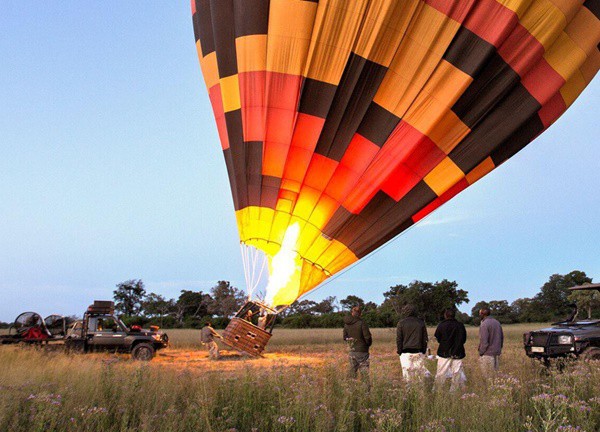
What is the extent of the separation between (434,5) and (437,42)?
0.63 meters

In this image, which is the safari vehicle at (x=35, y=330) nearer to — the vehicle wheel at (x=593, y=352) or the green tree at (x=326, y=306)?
the vehicle wheel at (x=593, y=352)

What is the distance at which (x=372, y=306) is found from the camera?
186 ft

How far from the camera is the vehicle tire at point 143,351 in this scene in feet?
47.6

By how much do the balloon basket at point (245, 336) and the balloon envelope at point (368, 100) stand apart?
4.45 feet

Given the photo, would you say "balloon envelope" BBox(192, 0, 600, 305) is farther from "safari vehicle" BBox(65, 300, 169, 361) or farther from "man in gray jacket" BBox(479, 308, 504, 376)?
"safari vehicle" BBox(65, 300, 169, 361)

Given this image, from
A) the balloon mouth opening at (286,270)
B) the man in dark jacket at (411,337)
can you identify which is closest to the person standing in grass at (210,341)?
the balloon mouth opening at (286,270)

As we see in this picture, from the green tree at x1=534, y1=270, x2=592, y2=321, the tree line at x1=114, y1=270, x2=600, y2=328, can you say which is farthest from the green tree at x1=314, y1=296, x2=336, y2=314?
the green tree at x1=534, y1=270, x2=592, y2=321

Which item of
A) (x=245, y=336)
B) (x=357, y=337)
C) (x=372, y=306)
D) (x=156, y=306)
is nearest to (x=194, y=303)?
(x=156, y=306)

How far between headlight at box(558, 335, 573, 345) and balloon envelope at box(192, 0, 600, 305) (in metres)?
3.81

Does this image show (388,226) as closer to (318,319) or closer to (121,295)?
(318,319)

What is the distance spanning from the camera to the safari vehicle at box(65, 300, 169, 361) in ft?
47.9

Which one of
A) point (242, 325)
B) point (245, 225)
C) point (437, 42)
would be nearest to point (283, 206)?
point (245, 225)

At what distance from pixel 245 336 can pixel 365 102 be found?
20.7 ft

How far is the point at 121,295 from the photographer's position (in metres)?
64.7
